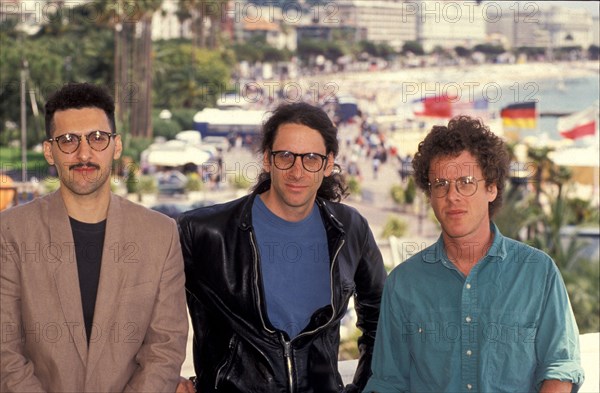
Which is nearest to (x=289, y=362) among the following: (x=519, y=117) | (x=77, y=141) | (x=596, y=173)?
(x=77, y=141)

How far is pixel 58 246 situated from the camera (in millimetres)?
2301

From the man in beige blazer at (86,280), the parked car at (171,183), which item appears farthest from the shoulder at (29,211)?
the parked car at (171,183)

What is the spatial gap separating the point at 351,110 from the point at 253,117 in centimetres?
1275

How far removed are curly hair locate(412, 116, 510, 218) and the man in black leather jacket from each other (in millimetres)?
429

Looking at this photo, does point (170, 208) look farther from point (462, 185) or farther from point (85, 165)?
point (462, 185)

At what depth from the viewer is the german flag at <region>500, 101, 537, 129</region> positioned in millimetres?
43125

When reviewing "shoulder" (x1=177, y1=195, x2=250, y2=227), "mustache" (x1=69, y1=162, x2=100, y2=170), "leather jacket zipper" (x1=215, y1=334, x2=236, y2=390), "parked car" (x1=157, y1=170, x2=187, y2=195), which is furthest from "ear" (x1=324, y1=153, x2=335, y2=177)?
"parked car" (x1=157, y1=170, x2=187, y2=195)

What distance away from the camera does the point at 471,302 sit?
2088mm

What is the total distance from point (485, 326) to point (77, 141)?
3.52 ft

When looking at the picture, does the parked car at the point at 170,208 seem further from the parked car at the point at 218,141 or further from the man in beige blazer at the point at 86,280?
the man in beige blazer at the point at 86,280

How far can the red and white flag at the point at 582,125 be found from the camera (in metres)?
35.0

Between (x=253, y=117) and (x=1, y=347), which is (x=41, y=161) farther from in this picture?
(x=1, y=347)

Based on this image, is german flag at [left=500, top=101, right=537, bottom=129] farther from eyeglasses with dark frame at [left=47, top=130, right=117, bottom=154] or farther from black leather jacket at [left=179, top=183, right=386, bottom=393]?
eyeglasses with dark frame at [left=47, top=130, right=117, bottom=154]

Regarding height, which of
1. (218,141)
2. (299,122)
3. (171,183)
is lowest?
(171,183)
